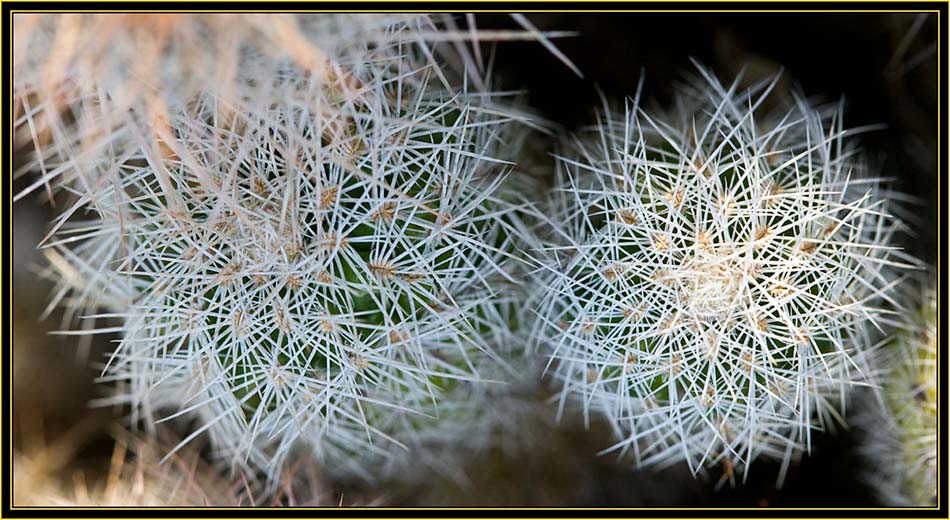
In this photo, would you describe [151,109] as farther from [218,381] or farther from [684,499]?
[684,499]

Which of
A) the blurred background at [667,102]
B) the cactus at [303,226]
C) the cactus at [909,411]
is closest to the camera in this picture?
the cactus at [303,226]

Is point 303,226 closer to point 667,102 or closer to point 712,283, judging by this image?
point 712,283

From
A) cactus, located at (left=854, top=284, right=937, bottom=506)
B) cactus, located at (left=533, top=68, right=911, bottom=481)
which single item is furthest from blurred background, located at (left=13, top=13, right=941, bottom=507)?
cactus, located at (left=533, top=68, right=911, bottom=481)

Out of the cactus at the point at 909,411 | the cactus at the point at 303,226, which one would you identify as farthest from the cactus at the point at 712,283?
the cactus at the point at 909,411

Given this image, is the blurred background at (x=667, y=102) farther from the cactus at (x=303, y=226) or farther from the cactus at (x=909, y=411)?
the cactus at (x=303, y=226)

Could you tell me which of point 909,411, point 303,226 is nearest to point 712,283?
point 303,226

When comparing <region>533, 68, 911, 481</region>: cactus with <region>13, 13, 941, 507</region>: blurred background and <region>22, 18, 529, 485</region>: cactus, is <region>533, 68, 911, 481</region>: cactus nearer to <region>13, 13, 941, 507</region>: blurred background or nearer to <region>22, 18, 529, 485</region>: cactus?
<region>22, 18, 529, 485</region>: cactus
